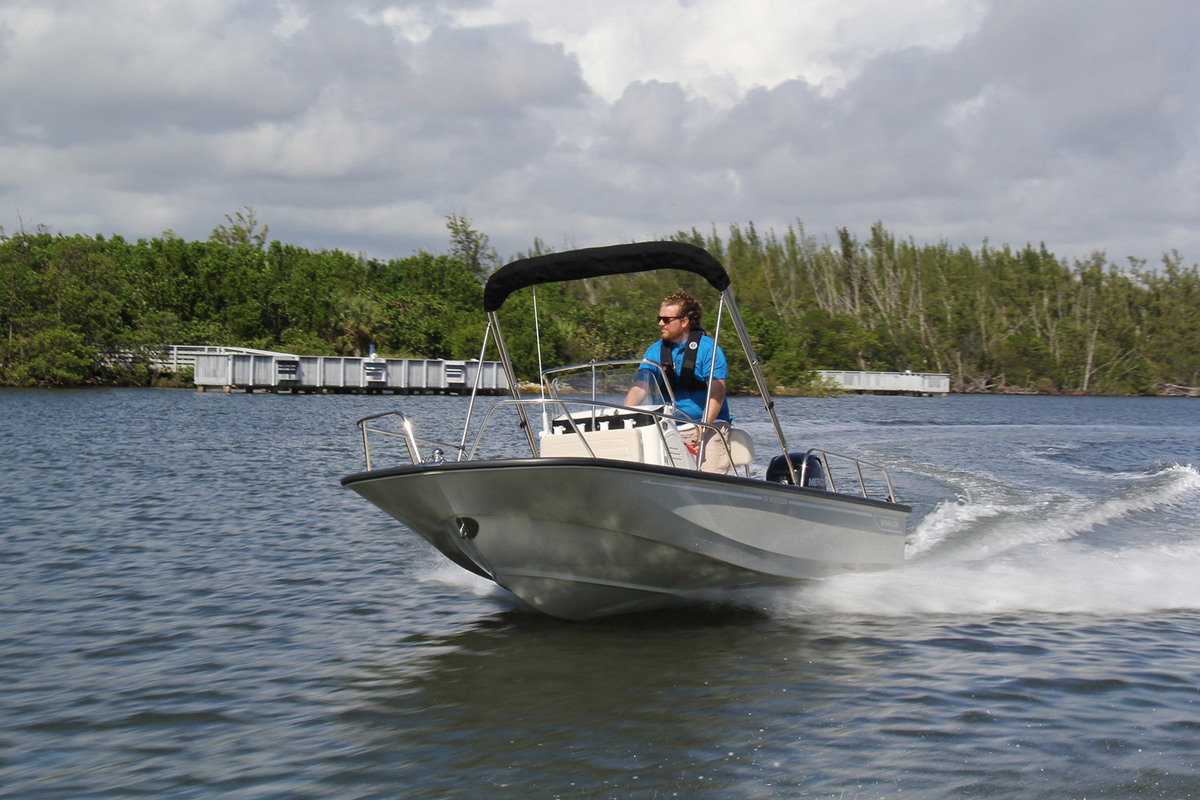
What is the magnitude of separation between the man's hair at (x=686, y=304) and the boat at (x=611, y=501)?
0.49 m

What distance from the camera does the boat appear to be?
257 inches

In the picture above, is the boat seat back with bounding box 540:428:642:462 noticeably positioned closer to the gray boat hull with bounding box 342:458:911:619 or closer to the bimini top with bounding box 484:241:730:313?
the gray boat hull with bounding box 342:458:911:619

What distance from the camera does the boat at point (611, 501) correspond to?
6.52 metres

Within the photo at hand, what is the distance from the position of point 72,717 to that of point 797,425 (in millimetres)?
30663

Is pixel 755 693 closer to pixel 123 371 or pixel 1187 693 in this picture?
pixel 1187 693

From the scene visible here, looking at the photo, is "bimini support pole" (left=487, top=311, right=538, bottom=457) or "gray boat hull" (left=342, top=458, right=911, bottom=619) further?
"bimini support pole" (left=487, top=311, right=538, bottom=457)

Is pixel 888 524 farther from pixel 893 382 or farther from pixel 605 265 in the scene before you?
pixel 893 382

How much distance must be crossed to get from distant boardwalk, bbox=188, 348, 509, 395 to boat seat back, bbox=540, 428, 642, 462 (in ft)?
156

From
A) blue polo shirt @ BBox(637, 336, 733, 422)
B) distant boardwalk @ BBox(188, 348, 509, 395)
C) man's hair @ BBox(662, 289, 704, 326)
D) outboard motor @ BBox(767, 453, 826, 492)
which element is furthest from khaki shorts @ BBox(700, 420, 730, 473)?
distant boardwalk @ BBox(188, 348, 509, 395)

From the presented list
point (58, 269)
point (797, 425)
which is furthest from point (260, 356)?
point (797, 425)

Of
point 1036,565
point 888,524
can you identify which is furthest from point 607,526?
point 1036,565

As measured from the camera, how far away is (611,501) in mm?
6539

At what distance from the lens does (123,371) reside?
63000mm

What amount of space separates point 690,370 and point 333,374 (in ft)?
183
